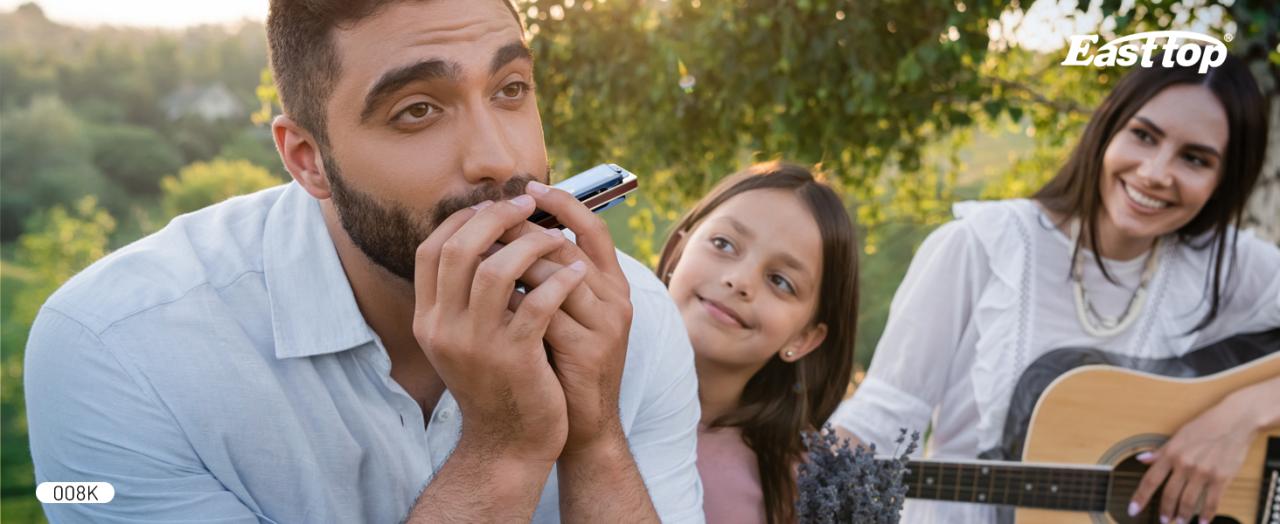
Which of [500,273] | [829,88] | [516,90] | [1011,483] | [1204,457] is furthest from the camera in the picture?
[829,88]

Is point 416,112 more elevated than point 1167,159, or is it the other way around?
point 416,112

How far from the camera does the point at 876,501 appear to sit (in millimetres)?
2215

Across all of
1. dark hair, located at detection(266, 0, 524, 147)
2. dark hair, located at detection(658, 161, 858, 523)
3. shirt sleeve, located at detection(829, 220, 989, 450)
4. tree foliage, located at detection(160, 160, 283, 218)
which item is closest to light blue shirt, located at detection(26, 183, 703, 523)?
dark hair, located at detection(266, 0, 524, 147)

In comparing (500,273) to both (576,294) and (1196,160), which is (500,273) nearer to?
(576,294)

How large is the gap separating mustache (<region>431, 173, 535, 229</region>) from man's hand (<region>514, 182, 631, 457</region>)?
0.23 ft

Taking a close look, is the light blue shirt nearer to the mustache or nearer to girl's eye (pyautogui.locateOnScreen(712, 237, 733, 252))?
the mustache

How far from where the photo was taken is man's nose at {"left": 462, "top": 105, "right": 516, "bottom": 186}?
174cm

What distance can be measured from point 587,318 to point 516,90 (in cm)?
50

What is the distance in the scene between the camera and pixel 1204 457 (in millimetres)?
3184

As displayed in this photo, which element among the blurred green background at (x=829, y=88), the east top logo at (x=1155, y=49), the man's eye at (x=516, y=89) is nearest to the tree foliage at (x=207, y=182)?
the blurred green background at (x=829, y=88)

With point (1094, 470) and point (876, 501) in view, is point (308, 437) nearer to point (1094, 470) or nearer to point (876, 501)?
point (876, 501)

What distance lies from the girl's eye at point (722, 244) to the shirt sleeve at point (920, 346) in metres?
0.79

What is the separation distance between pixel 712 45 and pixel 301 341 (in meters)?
2.96

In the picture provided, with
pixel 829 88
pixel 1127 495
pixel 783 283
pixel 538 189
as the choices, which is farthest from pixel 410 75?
pixel 829 88
